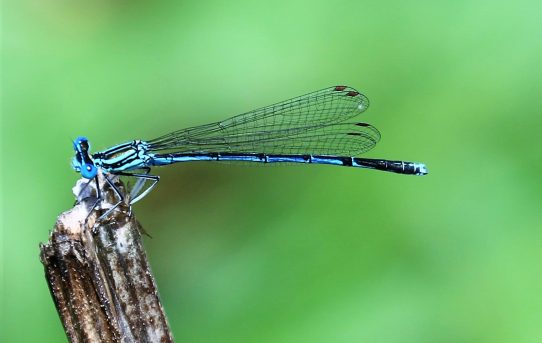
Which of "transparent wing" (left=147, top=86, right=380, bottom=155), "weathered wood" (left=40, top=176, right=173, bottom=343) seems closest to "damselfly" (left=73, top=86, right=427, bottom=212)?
"transparent wing" (left=147, top=86, right=380, bottom=155)

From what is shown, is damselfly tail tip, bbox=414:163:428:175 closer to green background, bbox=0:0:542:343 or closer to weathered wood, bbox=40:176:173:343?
green background, bbox=0:0:542:343

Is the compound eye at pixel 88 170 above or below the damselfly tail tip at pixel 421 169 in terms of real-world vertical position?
above

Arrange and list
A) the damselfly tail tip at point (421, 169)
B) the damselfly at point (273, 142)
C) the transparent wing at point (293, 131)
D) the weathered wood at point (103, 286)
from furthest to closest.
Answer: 1. the transparent wing at point (293, 131)
2. the damselfly at point (273, 142)
3. the damselfly tail tip at point (421, 169)
4. the weathered wood at point (103, 286)

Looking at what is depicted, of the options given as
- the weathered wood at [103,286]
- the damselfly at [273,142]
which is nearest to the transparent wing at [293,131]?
the damselfly at [273,142]

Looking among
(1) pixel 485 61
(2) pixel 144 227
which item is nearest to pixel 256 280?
(2) pixel 144 227

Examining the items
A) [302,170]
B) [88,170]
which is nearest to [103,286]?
[88,170]

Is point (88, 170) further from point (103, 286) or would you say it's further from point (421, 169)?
point (421, 169)

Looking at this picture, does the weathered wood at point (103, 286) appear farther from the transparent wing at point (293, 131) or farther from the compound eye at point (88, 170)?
the transparent wing at point (293, 131)
